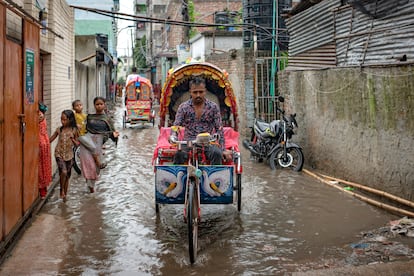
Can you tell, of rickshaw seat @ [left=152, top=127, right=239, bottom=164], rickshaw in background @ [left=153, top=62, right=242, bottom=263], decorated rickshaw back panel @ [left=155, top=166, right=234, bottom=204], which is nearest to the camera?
rickshaw in background @ [left=153, top=62, right=242, bottom=263]

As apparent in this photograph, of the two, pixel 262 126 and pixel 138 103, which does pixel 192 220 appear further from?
pixel 138 103

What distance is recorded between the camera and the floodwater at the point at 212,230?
18.1ft

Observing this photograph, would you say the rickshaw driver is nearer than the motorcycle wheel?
Yes

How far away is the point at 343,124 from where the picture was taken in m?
9.66

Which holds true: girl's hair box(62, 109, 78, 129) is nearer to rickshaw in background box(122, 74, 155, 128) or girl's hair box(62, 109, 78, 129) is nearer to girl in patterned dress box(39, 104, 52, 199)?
girl in patterned dress box(39, 104, 52, 199)

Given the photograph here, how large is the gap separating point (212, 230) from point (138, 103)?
1466 cm

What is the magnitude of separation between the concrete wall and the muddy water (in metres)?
0.58

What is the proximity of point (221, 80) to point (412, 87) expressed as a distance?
11.5ft

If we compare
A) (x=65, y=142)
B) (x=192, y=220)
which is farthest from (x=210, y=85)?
(x=192, y=220)

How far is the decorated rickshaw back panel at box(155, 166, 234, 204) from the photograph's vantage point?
6312 millimetres

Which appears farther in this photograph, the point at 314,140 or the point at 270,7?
the point at 270,7

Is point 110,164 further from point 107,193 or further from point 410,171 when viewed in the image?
point 410,171

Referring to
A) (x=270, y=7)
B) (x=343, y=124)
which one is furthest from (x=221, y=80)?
(x=270, y=7)

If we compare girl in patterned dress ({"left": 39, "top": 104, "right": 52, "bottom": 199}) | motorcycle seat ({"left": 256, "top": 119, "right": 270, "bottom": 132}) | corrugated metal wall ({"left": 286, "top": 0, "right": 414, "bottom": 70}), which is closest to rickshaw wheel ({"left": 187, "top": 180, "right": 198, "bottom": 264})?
girl in patterned dress ({"left": 39, "top": 104, "right": 52, "bottom": 199})
